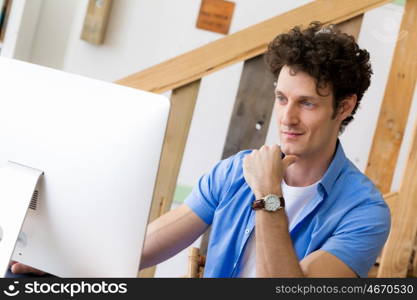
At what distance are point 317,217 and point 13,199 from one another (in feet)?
2.51

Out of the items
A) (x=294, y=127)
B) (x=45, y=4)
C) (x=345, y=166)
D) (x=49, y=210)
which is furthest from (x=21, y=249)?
(x=45, y=4)

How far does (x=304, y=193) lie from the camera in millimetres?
1891

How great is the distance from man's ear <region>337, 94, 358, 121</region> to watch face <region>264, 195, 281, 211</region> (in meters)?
0.31

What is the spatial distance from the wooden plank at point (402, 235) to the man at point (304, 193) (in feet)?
2.22

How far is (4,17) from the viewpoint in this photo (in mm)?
3768

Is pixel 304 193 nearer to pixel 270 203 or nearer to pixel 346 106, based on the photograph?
pixel 270 203

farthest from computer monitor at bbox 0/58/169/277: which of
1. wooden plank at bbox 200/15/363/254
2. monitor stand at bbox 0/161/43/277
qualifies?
wooden plank at bbox 200/15/363/254

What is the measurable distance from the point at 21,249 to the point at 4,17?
252cm

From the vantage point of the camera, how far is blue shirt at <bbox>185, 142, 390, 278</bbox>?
180cm

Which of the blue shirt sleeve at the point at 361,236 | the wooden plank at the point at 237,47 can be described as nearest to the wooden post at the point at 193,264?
the blue shirt sleeve at the point at 361,236

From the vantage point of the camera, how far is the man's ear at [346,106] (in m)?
1.93

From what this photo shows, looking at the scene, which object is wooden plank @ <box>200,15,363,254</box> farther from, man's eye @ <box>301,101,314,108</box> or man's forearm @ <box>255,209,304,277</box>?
man's forearm @ <box>255,209,304,277</box>

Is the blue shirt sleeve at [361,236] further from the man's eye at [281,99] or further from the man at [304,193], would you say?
the man's eye at [281,99]

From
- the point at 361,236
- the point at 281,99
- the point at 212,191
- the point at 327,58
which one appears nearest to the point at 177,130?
the point at 212,191
